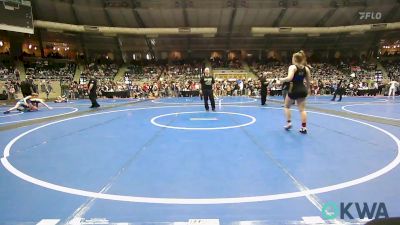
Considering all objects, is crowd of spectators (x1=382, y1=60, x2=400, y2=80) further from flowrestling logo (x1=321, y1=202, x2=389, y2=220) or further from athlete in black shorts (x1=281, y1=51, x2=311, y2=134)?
flowrestling logo (x1=321, y1=202, x2=389, y2=220)

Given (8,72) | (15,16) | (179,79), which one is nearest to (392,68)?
(179,79)

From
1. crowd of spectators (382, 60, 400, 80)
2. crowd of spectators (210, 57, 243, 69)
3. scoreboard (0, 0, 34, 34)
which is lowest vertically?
crowd of spectators (382, 60, 400, 80)

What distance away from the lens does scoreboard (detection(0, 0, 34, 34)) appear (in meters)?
23.9

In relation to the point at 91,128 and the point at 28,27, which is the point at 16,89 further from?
the point at 91,128

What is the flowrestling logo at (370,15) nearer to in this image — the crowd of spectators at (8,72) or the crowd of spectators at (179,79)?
the crowd of spectators at (179,79)

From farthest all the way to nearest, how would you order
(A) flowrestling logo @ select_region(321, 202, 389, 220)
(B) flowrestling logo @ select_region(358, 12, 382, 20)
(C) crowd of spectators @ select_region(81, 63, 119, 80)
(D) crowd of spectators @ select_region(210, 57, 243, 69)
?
(D) crowd of spectators @ select_region(210, 57, 243, 69)
(B) flowrestling logo @ select_region(358, 12, 382, 20)
(C) crowd of spectators @ select_region(81, 63, 119, 80)
(A) flowrestling logo @ select_region(321, 202, 389, 220)

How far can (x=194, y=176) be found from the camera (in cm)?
397

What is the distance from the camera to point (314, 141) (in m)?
6.11

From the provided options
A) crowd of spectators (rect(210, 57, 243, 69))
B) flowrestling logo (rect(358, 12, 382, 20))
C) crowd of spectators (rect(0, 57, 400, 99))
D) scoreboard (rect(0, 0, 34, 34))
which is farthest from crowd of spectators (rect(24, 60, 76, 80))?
flowrestling logo (rect(358, 12, 382, 20))

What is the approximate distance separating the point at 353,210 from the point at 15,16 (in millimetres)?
28646

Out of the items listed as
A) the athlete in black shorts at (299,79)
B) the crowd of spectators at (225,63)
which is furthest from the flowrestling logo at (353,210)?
the crowd of spectators at (225,63)

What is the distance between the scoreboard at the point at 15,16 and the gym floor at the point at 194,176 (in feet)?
71.5

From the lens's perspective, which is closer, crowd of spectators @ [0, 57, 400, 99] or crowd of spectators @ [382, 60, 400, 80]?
crowd of spectators @ [0, 57, 400, 99]

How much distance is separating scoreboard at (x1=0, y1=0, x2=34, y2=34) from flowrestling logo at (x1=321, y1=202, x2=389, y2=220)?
91.8ft
